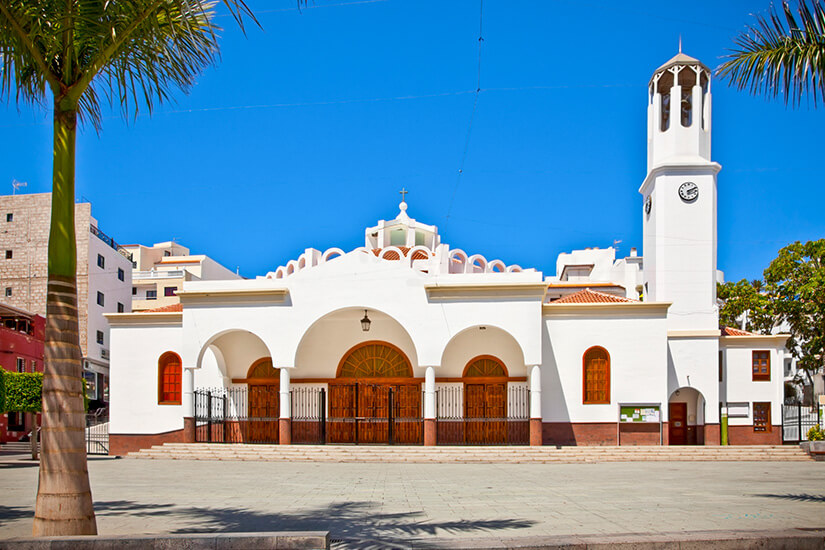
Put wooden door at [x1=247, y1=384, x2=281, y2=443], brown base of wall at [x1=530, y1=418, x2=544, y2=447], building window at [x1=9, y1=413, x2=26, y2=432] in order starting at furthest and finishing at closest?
building window at [x1=9, y1=413, x2=26, y2=432], wooden door at [x1=247, y1=384, x2=281, y2=443], brown base of wall at [x1=530, y1=418, x2=544, y2=447]

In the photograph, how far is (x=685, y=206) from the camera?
26766 mm

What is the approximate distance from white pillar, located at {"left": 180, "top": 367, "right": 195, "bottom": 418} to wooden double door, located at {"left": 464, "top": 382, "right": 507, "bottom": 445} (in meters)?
8.36

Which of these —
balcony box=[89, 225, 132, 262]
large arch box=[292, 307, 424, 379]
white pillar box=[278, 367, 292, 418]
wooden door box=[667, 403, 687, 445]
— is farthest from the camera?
balcony box=[89, 225, 132, 262]

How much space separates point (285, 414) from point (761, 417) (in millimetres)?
15082

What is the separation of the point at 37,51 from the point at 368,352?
19.4 m

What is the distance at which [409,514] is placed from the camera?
1041 cm

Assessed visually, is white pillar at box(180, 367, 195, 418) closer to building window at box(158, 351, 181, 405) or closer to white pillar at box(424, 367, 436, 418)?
building window at box(158, 351, 181, 405)

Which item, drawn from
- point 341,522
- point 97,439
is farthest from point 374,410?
point 341,522

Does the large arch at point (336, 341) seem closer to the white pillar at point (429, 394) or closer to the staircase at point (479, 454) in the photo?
the white pillar at point (429, 394)

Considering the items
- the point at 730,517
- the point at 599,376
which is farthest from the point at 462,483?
the point at 599,376

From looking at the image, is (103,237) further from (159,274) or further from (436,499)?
(436,499)

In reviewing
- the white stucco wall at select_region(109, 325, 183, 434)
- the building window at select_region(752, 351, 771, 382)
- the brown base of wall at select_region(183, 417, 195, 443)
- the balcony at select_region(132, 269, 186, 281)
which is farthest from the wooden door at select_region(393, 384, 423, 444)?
the balcony at select_region(132, 269, 186, 281)

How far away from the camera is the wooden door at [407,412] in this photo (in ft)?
82.9

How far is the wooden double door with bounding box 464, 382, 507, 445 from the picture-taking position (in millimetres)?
24625
